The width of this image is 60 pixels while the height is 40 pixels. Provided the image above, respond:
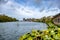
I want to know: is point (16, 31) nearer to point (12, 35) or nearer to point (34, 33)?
point (12, 35)

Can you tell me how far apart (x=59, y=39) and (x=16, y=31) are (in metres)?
3.58

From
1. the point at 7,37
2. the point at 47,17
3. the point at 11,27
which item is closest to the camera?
the point at 47,17

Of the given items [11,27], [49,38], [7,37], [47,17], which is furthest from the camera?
[11,27]

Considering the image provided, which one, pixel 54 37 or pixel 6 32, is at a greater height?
pixel 54 37

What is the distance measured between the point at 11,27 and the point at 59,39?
424cm

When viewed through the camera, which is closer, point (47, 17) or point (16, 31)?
point (47, 17)

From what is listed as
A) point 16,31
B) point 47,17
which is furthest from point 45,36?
point 16,31

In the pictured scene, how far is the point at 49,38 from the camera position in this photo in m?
1.05

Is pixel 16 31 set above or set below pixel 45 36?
below

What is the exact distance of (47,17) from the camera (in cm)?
310

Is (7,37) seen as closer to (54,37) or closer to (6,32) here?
(6,32)

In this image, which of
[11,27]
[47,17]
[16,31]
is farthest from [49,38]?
[11,27]

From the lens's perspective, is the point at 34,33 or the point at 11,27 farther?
the point at 11,27

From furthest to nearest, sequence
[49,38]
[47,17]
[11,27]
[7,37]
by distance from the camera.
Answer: [11,27], [7,37], [47,17], [49,38]
